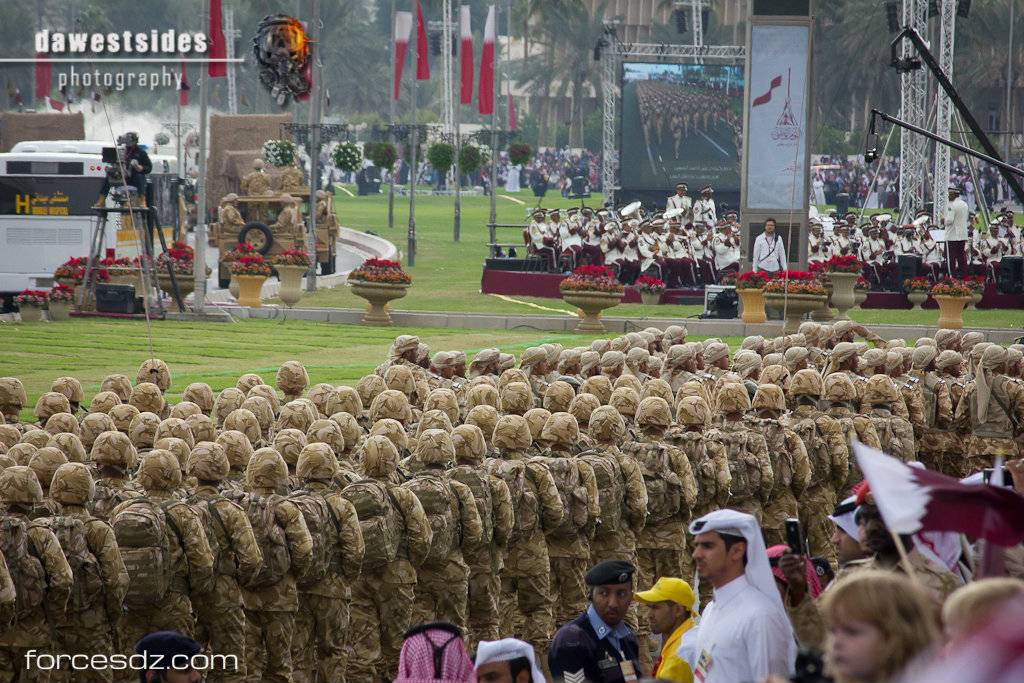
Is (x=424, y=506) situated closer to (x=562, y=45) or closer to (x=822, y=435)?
(x=822, y=435)

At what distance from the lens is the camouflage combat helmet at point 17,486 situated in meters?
9.57

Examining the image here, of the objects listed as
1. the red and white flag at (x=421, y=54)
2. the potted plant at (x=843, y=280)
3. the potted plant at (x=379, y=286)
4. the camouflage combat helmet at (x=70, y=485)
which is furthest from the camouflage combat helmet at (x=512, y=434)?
the red and white flag at (x=421, y=54)

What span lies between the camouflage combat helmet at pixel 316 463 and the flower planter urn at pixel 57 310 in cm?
1854

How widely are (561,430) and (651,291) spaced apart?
21.1 metres

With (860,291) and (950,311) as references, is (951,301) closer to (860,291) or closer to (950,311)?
(950,311)

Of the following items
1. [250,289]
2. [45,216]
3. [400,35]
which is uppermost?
[400,35]

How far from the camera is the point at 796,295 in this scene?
28.0 meters

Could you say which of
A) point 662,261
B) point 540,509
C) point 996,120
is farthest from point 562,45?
point 540,509

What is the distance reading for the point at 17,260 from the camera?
32.9 m

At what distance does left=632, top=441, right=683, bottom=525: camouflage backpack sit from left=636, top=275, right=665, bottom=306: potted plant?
2043 centimetres

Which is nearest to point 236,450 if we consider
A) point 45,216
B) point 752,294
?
point 752,294

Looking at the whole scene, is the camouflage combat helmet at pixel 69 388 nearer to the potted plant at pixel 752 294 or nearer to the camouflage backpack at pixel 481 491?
the camouflage backpack at pixel 481 491

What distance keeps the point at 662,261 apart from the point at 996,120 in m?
45.2

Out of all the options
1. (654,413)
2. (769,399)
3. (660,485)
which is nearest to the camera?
(660,485)
